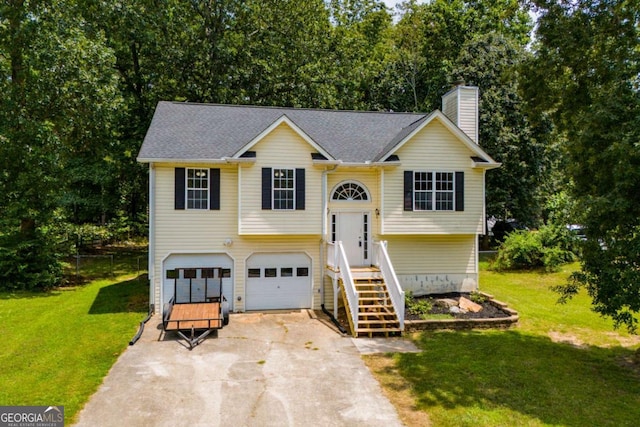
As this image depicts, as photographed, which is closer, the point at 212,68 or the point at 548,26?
the point at 548,26

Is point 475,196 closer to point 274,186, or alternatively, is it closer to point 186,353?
point 274,186

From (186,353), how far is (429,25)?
32122 mm

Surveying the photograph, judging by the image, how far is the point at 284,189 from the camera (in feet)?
47.1

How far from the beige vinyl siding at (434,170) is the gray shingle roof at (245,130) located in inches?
30.3

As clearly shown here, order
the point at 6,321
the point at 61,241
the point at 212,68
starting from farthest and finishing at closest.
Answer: the point at 212,68 → the point at 61,241 → the point at 6,321

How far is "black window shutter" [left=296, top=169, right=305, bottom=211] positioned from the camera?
47.3ft

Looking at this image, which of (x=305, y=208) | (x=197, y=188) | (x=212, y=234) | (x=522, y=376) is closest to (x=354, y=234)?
(x=305, y=208)

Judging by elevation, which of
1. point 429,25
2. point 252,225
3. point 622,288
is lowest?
point 622,288

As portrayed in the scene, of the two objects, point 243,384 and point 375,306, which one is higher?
point 375,306

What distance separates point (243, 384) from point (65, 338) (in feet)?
19.3

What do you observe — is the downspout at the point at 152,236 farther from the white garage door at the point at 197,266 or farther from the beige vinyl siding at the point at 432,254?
the beige vinyl siding at the point at 432,254

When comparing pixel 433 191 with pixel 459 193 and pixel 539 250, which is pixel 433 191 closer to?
pixel 459 193

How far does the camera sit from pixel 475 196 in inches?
604

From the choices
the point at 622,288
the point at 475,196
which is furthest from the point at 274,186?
the point at 622,288
